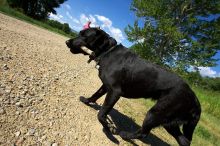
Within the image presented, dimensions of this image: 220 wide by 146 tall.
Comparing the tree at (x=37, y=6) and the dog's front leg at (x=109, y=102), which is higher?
the dog's front leg at (x=109, y=102)

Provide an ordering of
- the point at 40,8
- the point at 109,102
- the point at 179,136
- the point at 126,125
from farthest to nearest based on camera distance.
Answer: the point at 40,8 → the point at 126,125 → the point at 179,136 → the point at 109,102

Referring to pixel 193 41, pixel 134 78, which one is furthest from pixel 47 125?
pixel 193 41

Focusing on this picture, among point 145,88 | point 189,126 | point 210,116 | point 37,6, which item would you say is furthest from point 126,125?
point 37,6

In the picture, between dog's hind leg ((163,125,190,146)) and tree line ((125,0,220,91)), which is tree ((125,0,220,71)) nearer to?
tree line ((125,0,220,91))

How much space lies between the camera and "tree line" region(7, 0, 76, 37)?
163 feet

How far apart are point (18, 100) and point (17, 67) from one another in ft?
5.70

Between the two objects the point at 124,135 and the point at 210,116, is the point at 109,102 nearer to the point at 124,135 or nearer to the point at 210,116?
the point at 124,135

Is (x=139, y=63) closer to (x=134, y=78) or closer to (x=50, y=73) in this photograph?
(x=134, y=78)

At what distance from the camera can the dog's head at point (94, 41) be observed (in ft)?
17.4

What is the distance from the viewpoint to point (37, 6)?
52.8 meters

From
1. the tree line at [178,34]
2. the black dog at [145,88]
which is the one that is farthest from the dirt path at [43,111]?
the tree line at [178,34]

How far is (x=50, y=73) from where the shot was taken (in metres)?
6.94

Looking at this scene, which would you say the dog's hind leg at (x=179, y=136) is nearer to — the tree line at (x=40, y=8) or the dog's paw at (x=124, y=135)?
the dog's paw at (x=124, y=135)

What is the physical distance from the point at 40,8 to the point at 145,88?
171 feet
